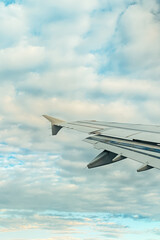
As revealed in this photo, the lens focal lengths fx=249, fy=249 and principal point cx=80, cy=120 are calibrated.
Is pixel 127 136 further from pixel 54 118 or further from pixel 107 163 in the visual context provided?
pixel 54 118

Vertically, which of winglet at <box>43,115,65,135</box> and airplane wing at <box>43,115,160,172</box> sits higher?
winglet at <box>43,115,65,135</box>

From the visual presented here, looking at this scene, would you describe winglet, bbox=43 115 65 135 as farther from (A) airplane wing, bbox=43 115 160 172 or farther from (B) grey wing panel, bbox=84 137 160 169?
(B) grey wing panel, bbox=84 137 160 169

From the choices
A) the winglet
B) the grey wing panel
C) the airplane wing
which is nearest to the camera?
the grey wing panel

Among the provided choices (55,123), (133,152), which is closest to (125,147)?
(133,152)

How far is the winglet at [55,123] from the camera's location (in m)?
16.4

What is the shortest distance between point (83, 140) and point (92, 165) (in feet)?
9.64

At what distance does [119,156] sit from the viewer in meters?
9.61

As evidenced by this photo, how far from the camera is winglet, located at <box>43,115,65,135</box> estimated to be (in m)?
16.4

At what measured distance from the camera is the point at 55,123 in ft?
54.9

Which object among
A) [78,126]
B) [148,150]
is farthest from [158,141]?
[78,126]

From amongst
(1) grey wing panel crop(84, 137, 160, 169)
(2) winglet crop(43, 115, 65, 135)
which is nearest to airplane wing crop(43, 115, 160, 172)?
(1) grey wing panel crop(84, 137, 160, 169)

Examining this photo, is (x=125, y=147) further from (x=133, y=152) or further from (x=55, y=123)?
(x=55, y=123)

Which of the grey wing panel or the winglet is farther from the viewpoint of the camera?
the winglet

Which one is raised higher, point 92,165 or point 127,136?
point 127,136
